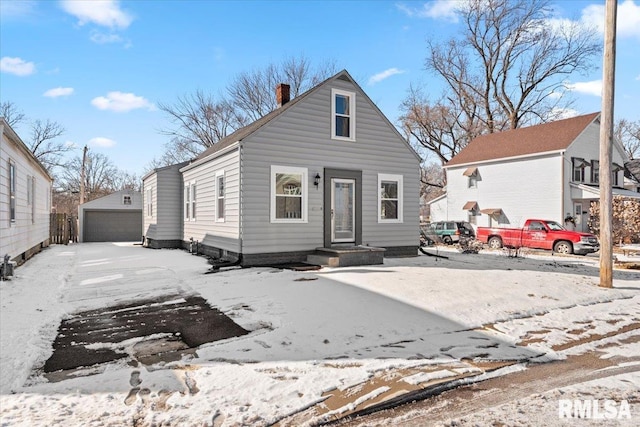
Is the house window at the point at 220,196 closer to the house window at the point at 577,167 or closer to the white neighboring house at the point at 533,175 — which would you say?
the white neighboring house at the point at 533,175

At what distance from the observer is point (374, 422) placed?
9.77 ft

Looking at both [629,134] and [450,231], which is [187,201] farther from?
[629,134]

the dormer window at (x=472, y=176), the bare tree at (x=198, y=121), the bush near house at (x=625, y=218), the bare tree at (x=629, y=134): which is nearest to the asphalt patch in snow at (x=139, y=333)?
the bush near house at (x=625, y=218)

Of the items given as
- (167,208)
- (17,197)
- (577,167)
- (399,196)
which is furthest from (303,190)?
(577,167)

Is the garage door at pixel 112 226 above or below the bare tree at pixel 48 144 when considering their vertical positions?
below

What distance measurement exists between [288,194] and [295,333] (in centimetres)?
650

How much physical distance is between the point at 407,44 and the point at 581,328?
686 inches

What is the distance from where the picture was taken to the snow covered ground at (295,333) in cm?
313

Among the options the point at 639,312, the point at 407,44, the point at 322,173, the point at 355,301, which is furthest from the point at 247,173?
the point at 407,44

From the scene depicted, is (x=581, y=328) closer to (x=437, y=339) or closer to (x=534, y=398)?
(x=437, y=339)

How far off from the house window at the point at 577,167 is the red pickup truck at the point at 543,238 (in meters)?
5.86

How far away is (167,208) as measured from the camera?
55.5ft

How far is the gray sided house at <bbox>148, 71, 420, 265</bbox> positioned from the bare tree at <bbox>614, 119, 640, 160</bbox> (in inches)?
1706

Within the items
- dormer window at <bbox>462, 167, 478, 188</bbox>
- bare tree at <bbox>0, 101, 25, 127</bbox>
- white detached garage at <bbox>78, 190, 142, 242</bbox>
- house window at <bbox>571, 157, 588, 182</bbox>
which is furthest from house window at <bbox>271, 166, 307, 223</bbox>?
bare tree at <bbox>0, 101, 25, 127</bbox>
